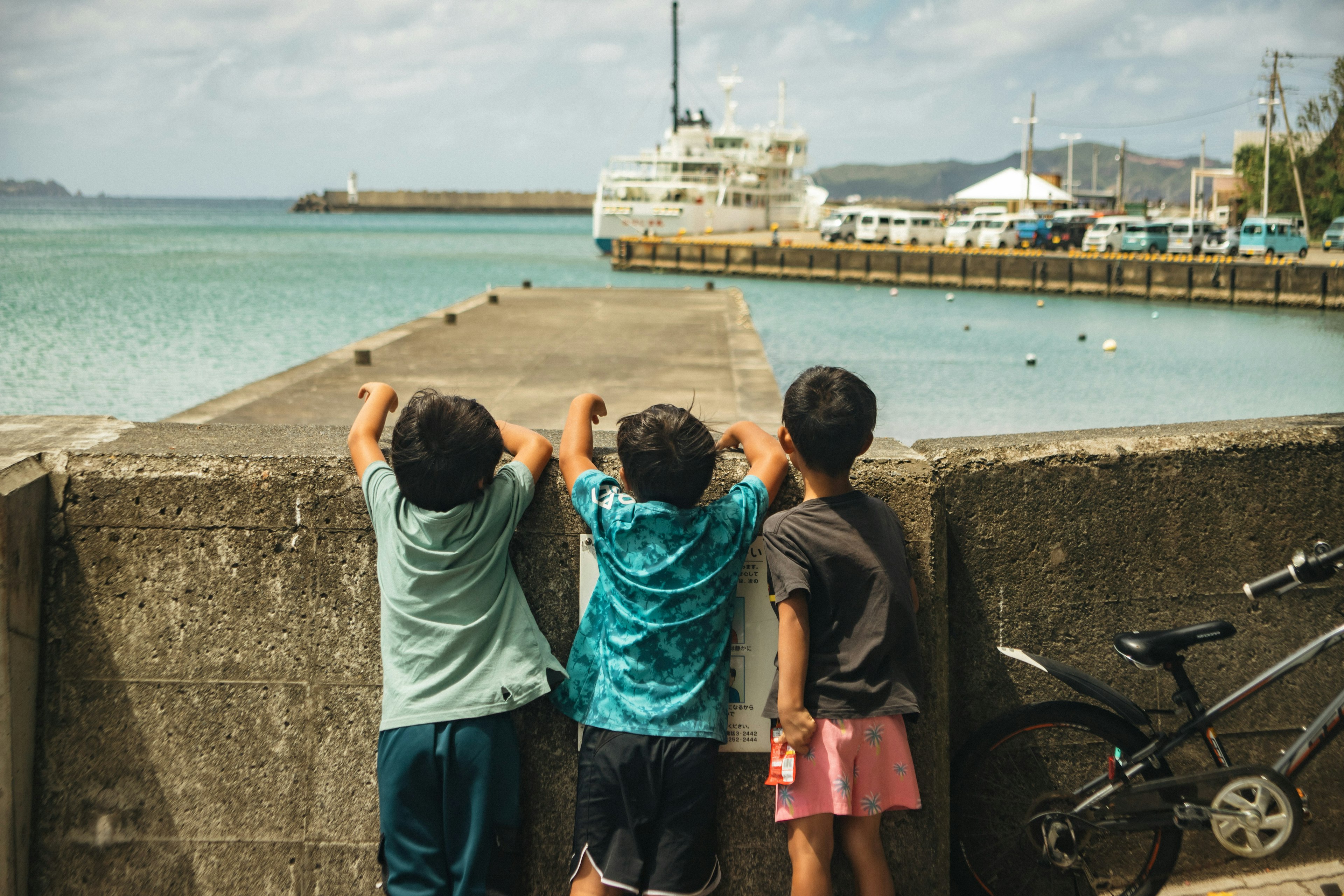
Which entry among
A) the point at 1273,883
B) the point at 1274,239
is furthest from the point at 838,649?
the point at 1274,239

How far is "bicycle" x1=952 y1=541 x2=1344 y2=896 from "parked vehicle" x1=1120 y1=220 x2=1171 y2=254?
4451 cm

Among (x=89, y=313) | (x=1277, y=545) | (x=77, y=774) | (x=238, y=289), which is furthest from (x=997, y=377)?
(x=238, y=289)

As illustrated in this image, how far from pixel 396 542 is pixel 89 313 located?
35965mm

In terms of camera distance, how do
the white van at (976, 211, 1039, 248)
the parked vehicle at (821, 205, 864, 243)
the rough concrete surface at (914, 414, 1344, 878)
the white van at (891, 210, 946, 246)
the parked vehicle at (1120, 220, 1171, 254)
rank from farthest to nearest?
the parked vehicle at (821, 205, 864, 243)
the white van at (891, 210, 946, 246)
the white van at (976, 211, 1039, 248)
the parked vehicle at (1120, 220, 1171, 254)
the rough concrete surface at (914, 414, 1344, 878)

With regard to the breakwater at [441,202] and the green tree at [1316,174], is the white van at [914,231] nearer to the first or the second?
the green tree at [1316,174]

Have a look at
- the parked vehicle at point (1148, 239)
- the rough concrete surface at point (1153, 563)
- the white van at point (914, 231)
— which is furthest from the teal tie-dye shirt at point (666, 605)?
the white van at point (914, 231)

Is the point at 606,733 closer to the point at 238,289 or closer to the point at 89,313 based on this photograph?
the point at 89,313

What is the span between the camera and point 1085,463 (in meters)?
2.89

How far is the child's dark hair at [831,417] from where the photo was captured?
242cm

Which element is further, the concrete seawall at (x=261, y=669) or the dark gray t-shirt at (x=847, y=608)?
the concrete seawall at (x=261, y=669)

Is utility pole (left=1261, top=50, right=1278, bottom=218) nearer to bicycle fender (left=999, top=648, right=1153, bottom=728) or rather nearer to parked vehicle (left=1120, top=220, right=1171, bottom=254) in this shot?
parked vehicle (left=1120, top=220, right=1171, bottom=254)

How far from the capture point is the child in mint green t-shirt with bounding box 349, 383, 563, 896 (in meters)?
2.40

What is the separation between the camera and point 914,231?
52656 mm

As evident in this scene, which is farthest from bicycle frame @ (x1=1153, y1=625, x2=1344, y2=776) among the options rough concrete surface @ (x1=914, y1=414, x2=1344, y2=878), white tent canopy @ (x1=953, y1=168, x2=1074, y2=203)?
white tent canopy @ (x1=953, y1=168, x2=1074, y2=203)
